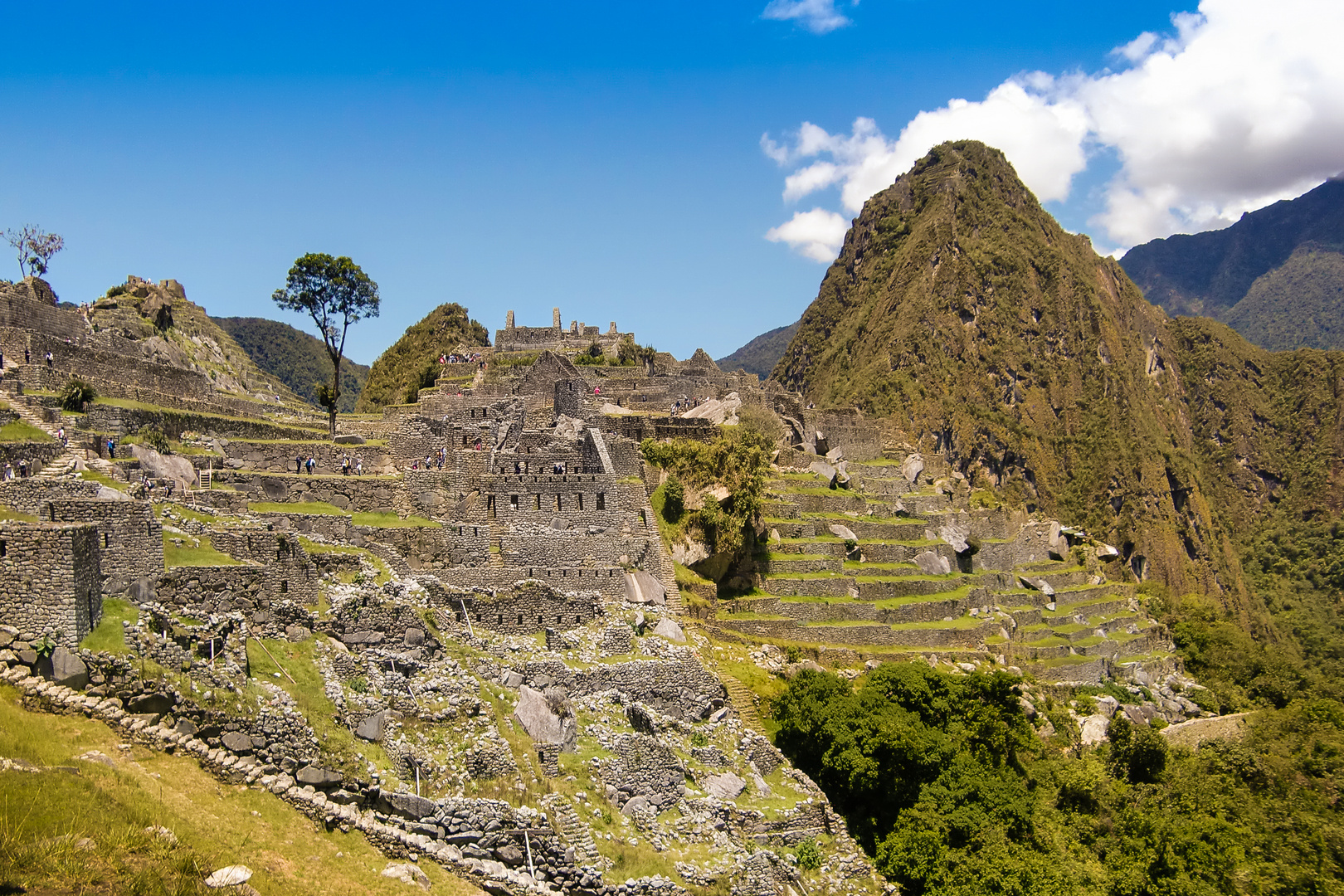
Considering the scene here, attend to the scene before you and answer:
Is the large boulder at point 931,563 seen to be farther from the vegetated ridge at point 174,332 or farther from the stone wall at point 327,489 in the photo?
the vegetated ridge at point 174,332

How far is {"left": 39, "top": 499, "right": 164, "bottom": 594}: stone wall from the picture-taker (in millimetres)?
16031

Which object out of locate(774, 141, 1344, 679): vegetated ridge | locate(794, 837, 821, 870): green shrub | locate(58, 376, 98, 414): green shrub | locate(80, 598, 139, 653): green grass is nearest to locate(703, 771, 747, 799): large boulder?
locate(794, 837, 821, 870): green shrub

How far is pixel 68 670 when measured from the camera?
44.1 feet

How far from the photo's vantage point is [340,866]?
13031mm

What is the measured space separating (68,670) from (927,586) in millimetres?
34641

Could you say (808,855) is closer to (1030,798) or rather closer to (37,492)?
(1030,798)

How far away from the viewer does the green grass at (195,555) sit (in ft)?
57.3

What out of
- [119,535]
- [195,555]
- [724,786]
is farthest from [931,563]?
[119,535]

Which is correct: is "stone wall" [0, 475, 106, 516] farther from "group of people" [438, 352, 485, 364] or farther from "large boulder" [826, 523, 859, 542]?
"group of people" [438, 352, 485, 364]

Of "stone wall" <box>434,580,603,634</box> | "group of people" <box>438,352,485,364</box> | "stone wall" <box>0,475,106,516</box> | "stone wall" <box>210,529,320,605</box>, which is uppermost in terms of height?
"group of people" <box>438,352,485,364</box>

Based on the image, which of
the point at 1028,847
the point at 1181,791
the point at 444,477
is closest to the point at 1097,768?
the point at 1181,791

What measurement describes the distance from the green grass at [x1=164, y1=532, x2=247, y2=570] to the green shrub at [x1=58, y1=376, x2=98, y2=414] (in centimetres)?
924

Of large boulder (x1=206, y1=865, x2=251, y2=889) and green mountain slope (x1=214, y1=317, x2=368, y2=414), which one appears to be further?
green mountain slope (x1=214, y1=317, x2=368, y2=414)

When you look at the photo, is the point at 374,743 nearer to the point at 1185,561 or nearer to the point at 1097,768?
the point at 1097,768
